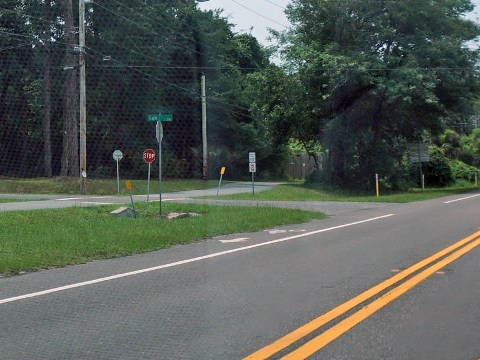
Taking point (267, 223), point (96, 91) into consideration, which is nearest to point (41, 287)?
point (267, 223)

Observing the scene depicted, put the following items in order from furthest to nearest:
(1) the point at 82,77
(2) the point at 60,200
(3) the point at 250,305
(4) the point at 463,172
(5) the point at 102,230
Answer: (4) the point at 463,172, (1) the point at 82,77, (2) the point at 60,200, (5) the point at 102,230, (3) the point at 250,305

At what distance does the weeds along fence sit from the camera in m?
36.5

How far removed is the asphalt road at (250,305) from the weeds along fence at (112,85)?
25638mm

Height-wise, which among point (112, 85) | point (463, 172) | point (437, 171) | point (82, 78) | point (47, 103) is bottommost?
point (463, 172)

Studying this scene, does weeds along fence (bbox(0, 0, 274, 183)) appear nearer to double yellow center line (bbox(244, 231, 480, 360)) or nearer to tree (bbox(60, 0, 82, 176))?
tree (bbox(60, 0, 82, 176))

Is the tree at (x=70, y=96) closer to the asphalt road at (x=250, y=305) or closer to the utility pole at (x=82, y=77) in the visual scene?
the utility pole at (x=82, y=77)

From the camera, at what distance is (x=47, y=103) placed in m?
40.1

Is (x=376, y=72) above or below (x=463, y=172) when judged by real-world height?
above

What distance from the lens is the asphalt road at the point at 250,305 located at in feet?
17.7

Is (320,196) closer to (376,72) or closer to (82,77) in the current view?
(376,72)

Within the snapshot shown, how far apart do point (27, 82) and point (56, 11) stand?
26.7 ft

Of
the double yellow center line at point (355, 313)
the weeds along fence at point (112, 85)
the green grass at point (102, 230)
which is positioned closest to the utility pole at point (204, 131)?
the weeds along fence at point (112, 85)

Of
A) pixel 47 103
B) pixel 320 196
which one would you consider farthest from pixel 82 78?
pixel 320 196

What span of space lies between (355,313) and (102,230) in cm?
859
